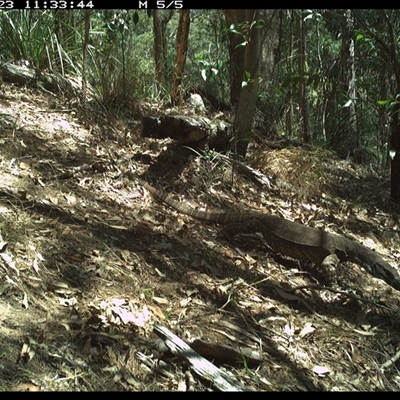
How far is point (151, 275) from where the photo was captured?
357cm

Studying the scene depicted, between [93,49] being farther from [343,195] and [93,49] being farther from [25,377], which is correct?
[25,377]

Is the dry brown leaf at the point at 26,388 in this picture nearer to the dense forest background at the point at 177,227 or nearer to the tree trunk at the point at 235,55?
the dense forest background at the point at 177,227

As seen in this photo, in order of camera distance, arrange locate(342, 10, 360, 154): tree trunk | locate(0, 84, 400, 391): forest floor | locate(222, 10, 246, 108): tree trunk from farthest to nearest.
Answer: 1. locate(342, 10, 360, 154): tree trunk
2. locate(222, 10, 246, 108): tree trunk
3. locate(0, 84, 400, 391): forest floor

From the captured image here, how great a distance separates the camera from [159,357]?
8.87 feet

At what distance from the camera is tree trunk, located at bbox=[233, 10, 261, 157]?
5.37 meters

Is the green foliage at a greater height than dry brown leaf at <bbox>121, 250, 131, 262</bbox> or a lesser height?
greater

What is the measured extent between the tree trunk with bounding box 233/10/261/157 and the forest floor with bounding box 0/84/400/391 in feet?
1.35

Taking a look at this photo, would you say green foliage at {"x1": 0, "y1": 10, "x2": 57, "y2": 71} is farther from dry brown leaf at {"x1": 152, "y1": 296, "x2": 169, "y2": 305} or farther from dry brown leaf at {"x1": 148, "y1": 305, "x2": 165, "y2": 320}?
dry brown leaf at {"x1": 148, "y1": 305, "x2": 165, "y2": 320}

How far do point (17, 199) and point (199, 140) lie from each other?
2453 mm

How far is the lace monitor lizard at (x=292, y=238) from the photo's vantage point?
4.81 metres

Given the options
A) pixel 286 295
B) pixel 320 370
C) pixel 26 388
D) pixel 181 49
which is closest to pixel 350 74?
pixel 181 49

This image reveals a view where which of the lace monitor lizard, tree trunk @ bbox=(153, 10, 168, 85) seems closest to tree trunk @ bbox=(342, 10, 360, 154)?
tree trunk @ bbox=(153, 10, 168, 85)

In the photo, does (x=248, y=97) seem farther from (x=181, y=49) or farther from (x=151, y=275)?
(x=151, y=275)
